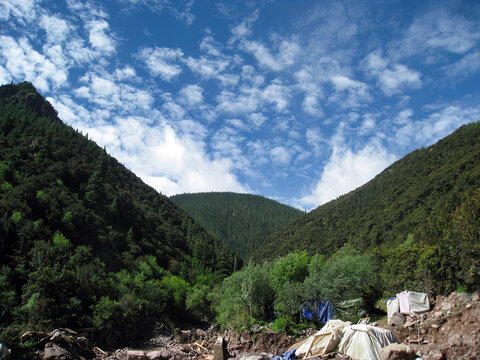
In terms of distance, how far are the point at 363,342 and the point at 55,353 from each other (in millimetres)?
19967

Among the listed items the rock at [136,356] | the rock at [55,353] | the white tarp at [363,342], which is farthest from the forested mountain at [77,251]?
the white tarp at [363,342]

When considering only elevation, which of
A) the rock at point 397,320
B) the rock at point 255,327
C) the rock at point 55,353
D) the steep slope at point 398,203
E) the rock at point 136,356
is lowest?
the rock at point 255,327

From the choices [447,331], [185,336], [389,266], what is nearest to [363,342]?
[447,331]

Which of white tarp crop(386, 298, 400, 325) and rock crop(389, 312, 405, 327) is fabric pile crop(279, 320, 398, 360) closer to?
rock crop(389, 312, 405, 327)

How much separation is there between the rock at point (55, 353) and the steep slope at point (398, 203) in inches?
2000

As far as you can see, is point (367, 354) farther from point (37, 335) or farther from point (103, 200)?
point (103, 200)

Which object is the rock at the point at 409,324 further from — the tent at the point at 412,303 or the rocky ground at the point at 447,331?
the tent at the point at 412,303

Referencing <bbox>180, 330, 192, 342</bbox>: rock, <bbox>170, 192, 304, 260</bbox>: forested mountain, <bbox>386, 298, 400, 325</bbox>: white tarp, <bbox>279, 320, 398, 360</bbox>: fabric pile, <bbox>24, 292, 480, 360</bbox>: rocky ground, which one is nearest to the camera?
<bbox>24, 292, 480, 360</bbox>: rocky ground

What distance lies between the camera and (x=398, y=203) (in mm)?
78562

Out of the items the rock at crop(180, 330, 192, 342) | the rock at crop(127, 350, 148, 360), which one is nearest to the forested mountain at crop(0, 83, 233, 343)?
the rock at crop(180, 330, 192, 342)

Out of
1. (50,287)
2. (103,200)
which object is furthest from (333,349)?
(103,200)

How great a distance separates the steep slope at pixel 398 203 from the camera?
202 feet

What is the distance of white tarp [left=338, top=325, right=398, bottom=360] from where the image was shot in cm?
1194

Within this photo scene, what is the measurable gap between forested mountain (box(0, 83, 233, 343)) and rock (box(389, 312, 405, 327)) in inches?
1170
